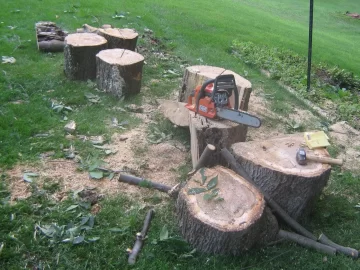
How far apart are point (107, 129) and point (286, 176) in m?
2.28

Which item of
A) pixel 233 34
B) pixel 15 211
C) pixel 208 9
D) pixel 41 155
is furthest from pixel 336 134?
pixel 208 9

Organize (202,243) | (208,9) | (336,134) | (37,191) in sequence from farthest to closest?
1. (208,9)
2. (336,134)
3. (37,191)
4. (202,243)

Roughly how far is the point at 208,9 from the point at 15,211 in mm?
10159

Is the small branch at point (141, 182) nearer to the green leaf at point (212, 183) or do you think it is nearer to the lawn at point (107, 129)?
the lawn at point (107, 129)

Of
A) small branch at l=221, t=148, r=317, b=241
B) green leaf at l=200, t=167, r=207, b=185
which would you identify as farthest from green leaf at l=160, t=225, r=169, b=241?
small branch at l=221, t=148, r=317, b=241

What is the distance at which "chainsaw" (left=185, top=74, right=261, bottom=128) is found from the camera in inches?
152

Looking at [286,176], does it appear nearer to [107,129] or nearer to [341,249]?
[341,249]

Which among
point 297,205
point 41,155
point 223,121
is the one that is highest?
point 223,121

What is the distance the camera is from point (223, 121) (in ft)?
13.5

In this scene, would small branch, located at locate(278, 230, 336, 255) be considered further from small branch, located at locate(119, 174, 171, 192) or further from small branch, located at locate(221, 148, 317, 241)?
small branch, located at locate(119, 174, 171, 192)

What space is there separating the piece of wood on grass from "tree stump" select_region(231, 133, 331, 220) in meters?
1.12

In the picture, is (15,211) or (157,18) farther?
(157,18)

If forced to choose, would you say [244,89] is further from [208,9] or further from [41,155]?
[208,9]

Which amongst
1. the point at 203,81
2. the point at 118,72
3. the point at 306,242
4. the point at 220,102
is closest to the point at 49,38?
the point at 118,72
